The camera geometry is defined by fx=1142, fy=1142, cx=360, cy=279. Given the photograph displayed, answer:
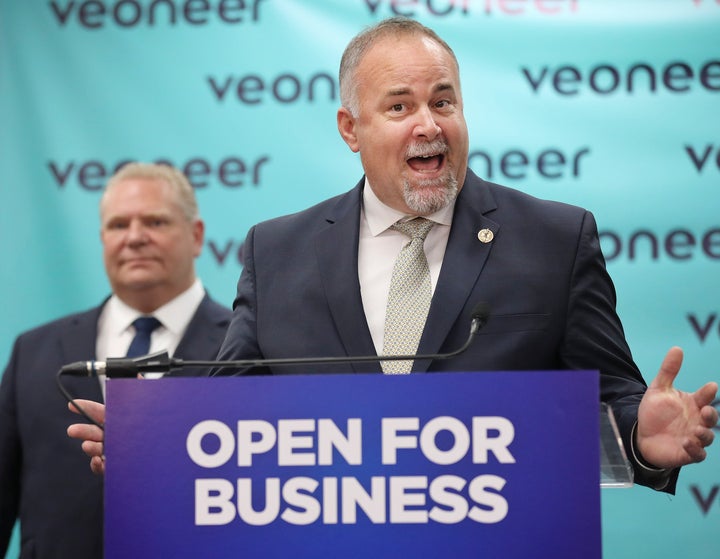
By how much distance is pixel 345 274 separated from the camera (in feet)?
8.02

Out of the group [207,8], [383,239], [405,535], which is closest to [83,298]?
[207,8]

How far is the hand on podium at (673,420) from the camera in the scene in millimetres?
1863

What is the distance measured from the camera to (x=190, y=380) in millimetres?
1747

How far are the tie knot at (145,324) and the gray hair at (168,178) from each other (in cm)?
38

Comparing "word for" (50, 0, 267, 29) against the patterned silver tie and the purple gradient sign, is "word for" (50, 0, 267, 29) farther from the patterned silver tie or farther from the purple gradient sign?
the purple gradient sign

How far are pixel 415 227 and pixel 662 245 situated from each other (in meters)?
1.42

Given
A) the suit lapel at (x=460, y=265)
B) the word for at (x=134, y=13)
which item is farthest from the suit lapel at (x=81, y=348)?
the suit lapel at (x=460, y=265)

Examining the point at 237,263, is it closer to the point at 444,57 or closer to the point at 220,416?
the point at 444,57

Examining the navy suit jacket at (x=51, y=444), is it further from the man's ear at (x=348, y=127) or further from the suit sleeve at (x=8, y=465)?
the man's ear at (x=348, y=127)

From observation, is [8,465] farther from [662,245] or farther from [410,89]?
[662,245]

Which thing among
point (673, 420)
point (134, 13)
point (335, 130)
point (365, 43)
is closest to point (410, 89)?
point (365, 43)

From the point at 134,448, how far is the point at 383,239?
3.17 feet

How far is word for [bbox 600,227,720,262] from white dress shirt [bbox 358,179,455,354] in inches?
50.5

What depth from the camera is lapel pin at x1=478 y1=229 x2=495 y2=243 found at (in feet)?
8.01
